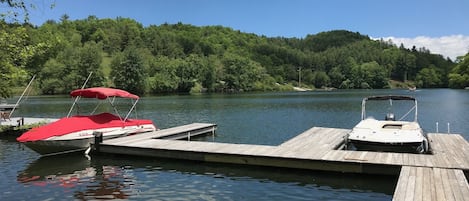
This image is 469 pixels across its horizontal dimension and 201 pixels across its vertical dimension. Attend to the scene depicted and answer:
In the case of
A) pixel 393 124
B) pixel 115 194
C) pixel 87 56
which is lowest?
pixel 115 194

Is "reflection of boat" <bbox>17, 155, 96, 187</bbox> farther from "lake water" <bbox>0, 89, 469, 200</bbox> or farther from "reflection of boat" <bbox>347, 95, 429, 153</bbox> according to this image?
"reflection of boat" <bbox>347, 95, 429, 153</bbox>

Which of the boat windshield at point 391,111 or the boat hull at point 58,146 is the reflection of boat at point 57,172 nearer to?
the boat hull at point 58,146

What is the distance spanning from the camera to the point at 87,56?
356 feet

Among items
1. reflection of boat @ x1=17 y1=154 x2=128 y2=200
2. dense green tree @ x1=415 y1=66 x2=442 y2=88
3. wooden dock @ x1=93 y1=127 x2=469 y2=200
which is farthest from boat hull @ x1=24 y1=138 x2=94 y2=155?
dense green tree @ x1=415 y1=66 x2=442 y2=88

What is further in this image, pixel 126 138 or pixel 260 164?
pixel 126 138

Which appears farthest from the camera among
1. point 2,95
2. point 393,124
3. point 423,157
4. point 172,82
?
point 172,82

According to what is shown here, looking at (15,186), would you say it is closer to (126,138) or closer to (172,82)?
(126,138)

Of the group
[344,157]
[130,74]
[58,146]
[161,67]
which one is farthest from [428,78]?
[58,146]

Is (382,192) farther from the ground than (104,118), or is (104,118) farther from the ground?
(104,118)

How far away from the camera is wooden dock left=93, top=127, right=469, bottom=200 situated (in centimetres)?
1106

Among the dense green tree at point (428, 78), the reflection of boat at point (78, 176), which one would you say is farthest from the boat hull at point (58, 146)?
the dense green tree at point (428, 78)

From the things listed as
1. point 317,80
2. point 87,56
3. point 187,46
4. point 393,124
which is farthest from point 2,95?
point 317,80

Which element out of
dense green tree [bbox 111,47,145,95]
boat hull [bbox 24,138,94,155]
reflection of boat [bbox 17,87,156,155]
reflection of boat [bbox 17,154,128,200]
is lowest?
reflection of boat [bbox 17,154,128,200]

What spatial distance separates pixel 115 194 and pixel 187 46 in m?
165
